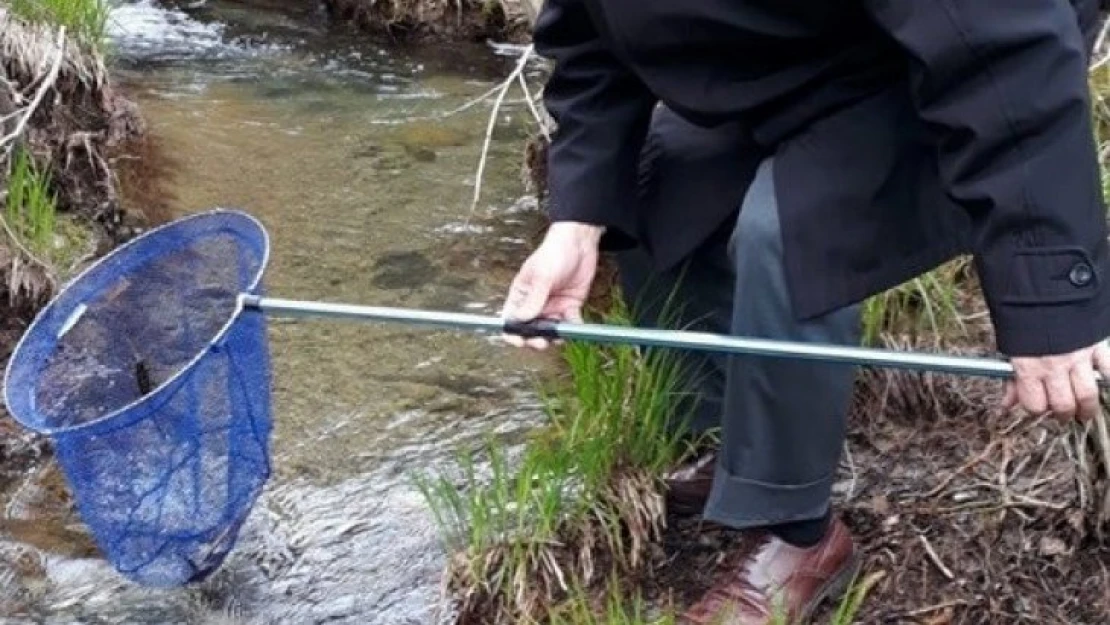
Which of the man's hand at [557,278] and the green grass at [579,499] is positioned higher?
the man's hand at [557,278]

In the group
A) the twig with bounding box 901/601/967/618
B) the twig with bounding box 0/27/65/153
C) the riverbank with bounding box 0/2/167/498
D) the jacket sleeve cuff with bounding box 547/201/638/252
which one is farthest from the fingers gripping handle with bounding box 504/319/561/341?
the twig with bounding box 0/27/65/153

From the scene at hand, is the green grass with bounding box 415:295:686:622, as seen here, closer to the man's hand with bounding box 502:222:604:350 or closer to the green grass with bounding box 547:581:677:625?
the green grass with bounding box 547:581:677:625

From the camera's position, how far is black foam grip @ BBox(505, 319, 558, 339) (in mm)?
2408

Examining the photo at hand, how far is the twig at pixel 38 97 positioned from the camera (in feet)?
13.1

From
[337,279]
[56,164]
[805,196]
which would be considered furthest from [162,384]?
[56,164]

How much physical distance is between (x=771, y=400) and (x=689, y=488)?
0.54 meters

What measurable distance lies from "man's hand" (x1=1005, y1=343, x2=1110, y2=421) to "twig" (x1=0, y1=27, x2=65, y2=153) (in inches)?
111

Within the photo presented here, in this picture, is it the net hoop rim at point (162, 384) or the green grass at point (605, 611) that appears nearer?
the green grass at point (605, 611)

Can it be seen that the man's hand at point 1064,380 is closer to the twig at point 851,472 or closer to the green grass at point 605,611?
the green grass at point 605,611

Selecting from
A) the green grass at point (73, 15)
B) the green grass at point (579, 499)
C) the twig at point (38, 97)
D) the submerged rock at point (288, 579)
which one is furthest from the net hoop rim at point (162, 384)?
the green grass at point (73, 15)

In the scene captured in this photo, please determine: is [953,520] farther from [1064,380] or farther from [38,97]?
[38,97]

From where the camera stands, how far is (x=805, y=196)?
2316mm

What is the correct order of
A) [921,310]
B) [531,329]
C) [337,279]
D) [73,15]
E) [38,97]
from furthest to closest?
[73,15] → [337,279] → [38,97] → [921,310] → [531,329]

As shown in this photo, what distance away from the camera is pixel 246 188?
5.23 m
